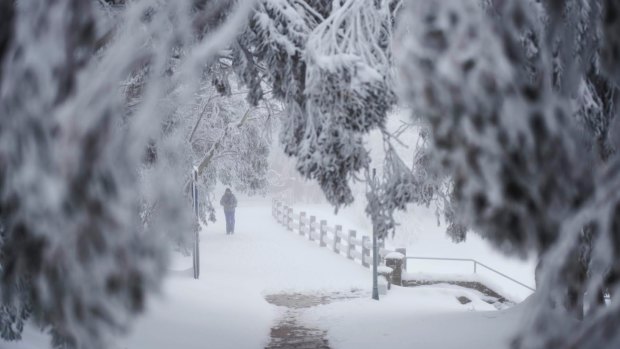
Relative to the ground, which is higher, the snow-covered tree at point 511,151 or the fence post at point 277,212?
the snow-covered tree at point 511,151

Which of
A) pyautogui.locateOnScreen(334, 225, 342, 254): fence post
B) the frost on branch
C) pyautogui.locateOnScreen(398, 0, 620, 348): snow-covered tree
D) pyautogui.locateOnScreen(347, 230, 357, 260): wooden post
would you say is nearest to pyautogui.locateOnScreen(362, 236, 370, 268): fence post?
pyautogui.locateOnScreen(347, 230, 357, 260): wooden post

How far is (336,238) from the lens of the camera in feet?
52.6

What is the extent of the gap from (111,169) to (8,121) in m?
0.47

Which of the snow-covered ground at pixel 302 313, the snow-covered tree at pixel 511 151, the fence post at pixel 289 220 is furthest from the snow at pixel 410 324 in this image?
the fence post at pixel 289 220

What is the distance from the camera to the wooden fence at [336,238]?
44.7ft

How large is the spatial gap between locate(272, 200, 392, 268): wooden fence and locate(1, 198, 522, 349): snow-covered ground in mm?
368

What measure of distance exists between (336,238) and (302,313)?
6518mm

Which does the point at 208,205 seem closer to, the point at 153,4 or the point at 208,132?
the point at 208,132

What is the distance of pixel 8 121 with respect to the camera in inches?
84.9

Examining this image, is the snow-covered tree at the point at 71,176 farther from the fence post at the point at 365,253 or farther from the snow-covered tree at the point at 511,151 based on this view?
the fence post at the point at 365,253

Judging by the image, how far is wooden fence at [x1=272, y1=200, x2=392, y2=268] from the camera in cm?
1362

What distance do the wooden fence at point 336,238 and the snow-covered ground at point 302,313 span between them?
37 centimetres

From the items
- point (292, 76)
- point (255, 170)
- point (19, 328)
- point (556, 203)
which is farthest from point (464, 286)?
point (556, 203)

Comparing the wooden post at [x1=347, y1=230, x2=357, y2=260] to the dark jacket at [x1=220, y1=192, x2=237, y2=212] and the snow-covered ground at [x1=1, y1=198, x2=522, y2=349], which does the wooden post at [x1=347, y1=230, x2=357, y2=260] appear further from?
the dark jacket at [x1=220, y1=192, x2=237, y2=212]
